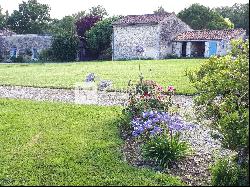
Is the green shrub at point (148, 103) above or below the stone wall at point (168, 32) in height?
below

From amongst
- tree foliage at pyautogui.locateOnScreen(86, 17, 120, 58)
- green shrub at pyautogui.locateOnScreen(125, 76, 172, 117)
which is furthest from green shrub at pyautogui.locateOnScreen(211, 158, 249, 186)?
tree foliage at pyautogui.locateOnScreen(86, 17, 120, 58)

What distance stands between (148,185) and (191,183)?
72 cm

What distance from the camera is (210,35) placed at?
39531 millimetres

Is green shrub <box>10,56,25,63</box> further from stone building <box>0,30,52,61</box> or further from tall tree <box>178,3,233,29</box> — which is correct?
tall tree <box>178,3,233,29</box>

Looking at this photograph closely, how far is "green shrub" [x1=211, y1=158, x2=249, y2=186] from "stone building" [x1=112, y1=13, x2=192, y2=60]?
1232 inches

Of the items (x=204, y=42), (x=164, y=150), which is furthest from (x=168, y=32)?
(x=164, y=150)

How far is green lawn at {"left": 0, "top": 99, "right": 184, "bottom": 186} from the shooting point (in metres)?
6.55

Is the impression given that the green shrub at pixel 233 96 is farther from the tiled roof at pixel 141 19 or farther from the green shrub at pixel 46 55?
the green shrub at pixel 46 55

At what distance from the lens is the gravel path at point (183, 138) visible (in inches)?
270

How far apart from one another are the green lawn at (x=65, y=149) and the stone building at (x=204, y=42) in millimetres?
28706

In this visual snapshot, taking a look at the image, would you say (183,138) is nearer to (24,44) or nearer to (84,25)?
(84,25)

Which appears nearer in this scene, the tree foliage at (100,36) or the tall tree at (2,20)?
the tree foliage at (100,36)

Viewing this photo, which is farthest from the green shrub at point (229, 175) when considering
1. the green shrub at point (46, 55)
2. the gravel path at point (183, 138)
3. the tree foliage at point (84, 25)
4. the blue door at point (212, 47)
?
the tree foliage at point (84, 25)

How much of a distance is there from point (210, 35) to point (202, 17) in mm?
17642
